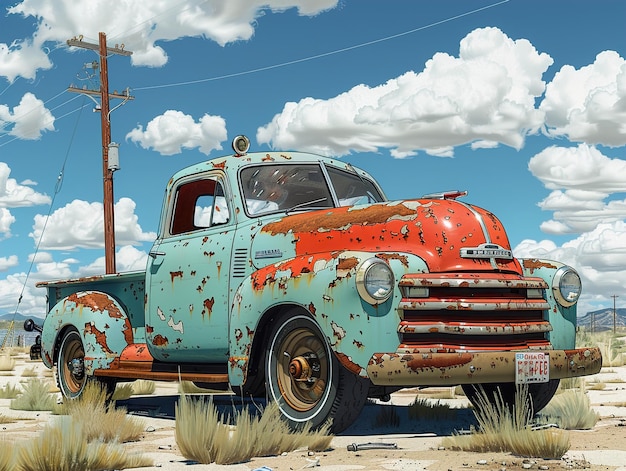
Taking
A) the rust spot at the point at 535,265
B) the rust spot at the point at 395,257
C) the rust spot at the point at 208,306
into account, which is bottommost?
the rust spot at the point at 208,306

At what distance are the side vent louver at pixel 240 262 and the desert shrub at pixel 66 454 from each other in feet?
8.03

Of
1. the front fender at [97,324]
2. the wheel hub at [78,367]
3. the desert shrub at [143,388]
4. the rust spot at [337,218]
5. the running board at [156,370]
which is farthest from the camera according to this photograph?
the desert shrub at [143,388]

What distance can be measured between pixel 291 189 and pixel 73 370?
11.9 ft

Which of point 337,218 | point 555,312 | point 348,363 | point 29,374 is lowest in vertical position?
point 29,374

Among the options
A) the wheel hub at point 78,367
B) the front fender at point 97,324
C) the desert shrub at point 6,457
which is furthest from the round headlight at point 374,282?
the wheel hub at point 78,367

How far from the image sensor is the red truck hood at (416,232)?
6.70m

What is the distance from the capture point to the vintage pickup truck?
629cm

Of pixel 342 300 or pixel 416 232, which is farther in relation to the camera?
pixel 416 232

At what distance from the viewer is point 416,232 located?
6754 mm

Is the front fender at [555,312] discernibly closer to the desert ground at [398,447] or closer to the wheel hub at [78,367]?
the desert ground at [398,447]

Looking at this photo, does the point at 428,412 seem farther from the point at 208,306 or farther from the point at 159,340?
the point at 159,340

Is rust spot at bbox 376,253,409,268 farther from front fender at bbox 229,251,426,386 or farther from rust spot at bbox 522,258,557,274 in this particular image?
rust spot at bbox 522,258,557,274

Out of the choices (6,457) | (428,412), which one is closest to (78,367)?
(428,412)

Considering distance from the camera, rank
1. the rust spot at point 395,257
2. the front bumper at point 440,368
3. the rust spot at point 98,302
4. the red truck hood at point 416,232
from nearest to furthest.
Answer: the front bumper at point 440,368 → the rust spot at point 395,257 → the red truck hood at point 416,232 → the rust spot at point 98,302
